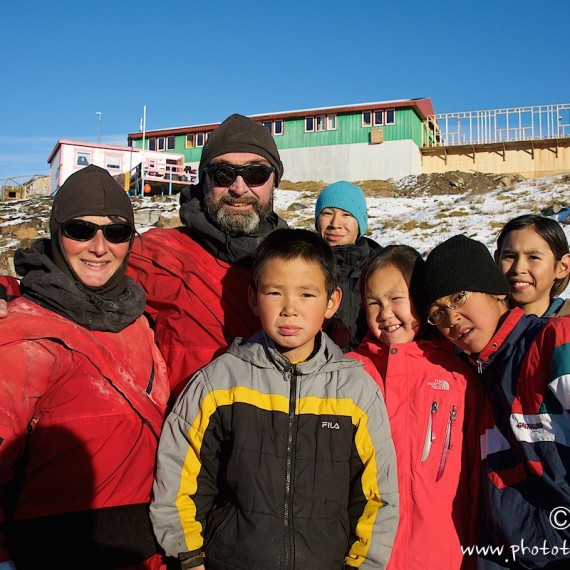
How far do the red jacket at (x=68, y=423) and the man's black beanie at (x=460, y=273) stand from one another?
1362 millimetres

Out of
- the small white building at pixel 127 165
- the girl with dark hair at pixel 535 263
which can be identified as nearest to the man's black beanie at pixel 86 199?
the girl with dark hair at pixel 535 263

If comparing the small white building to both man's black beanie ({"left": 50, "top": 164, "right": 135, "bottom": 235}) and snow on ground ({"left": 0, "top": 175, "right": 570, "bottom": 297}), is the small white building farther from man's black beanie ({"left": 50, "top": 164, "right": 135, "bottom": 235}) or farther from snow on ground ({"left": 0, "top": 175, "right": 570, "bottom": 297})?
man's black beanie ({"left": 50, "top": 164, "right": 135, "bottom": 235})

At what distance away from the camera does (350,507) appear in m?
2.16

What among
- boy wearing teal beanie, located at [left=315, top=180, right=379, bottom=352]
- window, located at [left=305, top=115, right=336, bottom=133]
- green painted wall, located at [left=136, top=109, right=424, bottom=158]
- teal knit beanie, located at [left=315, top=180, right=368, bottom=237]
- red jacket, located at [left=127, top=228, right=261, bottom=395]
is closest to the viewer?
red jacket, located at [left=127, top=228, right=261, bottom=395]

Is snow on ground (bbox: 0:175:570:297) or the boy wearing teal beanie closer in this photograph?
the boy wearing teal beanie

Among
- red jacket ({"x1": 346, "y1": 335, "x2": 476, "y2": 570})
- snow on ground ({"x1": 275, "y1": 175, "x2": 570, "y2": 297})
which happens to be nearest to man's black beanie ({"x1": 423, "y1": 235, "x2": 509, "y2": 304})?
red jacket ({"x1": 346, "y1": 335, "x2": 476, "y2": 570})

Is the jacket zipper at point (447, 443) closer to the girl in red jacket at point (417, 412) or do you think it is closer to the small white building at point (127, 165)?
the girl in red jacket at point (417, 412)

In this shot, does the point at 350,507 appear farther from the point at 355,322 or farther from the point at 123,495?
the point at 355,322

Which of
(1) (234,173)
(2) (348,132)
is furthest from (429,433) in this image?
(2) (348,132)

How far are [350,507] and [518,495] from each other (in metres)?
0.67

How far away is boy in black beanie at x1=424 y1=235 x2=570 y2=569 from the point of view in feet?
6.70

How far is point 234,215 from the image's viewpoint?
2953mm

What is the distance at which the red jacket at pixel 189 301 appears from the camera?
8.68 feet

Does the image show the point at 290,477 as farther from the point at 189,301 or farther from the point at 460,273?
the point at 460,273
